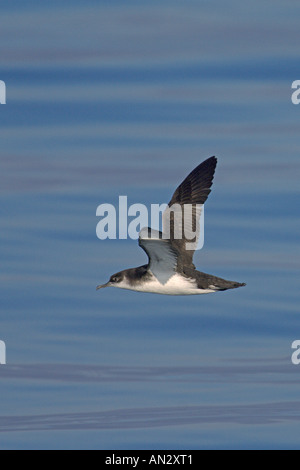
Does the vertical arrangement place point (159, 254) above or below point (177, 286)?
above

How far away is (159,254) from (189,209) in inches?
44.2

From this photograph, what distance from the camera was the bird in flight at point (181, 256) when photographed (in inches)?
480

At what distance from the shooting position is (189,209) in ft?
41.6

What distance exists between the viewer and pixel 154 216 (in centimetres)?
1374

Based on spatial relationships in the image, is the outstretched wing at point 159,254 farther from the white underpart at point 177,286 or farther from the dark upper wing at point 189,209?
the dark upper wing at point 189,209

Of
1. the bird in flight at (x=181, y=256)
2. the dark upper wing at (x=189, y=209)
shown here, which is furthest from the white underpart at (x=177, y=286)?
the dark upper wing at (x=189, y=209)

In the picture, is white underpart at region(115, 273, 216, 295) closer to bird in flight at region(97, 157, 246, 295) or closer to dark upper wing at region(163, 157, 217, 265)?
bird in flight at region(97, 157, 246, 295)

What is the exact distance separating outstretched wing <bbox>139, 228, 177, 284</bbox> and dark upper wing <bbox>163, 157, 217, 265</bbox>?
0.33 meters

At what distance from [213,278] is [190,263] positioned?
0.49 metres

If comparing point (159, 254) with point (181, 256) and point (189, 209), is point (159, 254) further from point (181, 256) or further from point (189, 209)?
point (189, 209)

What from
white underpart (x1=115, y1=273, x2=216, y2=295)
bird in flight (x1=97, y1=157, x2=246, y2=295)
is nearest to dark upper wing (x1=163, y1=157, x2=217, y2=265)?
bird in flight (x1=97, y1=157, x2=246, y2=295)

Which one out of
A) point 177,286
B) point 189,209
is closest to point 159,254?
point 177,286
